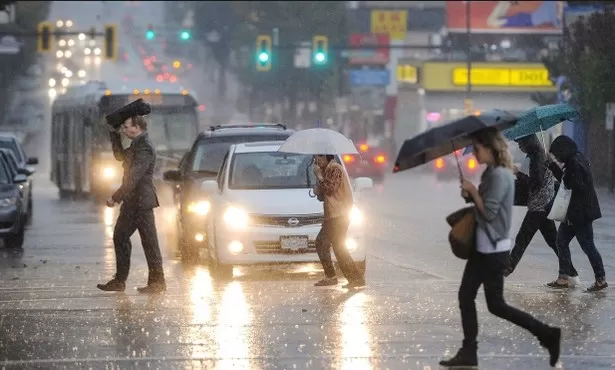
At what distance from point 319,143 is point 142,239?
2.03 m

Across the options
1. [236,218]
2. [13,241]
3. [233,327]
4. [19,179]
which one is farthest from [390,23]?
[233,327]

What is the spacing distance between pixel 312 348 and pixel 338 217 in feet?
15.5

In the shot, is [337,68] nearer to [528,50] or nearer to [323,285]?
[528,50]

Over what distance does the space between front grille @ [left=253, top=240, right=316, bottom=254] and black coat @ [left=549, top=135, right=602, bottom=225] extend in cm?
286

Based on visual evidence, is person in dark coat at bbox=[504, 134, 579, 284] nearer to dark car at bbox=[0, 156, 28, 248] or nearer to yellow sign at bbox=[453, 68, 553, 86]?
dark car at bbox=[0, 156, 28, 248]

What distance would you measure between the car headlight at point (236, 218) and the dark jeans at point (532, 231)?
2918 millimetres

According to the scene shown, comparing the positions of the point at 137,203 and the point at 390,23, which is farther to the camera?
the point at 390,23

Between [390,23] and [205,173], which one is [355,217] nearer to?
[205,173]

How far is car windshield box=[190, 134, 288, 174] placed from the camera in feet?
75.2

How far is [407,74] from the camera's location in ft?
310

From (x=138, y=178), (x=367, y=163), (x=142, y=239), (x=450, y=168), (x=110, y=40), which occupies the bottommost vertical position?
(x=450, y=168)

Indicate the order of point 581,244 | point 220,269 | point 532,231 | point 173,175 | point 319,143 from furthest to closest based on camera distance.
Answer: point 173,175
point 220,269
point 532,231
point 319,143
point 581,244

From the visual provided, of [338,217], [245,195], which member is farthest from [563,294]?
[245,195]

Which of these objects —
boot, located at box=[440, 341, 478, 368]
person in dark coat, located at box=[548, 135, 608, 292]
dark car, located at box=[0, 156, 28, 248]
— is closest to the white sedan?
person in dark coat, located at box=[548, 135, 608, 292]
